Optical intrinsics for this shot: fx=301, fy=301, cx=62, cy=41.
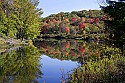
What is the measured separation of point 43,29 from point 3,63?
317 ft

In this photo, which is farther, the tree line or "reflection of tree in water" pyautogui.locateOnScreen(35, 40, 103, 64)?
the tree line

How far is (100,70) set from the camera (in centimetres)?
1159

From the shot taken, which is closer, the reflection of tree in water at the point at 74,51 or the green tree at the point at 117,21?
the green tree at the point at 117,21

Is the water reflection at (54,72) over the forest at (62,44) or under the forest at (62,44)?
under

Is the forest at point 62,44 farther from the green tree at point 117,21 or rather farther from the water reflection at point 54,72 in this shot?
the water reflection at point 54,72

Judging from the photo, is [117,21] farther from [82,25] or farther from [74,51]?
[82,25]

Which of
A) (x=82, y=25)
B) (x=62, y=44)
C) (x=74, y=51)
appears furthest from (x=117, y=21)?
(x=82, y=25)

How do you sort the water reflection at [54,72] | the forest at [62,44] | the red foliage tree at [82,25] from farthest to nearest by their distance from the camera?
1. the red foliage tree at [82,25]
2. the water reflection at [54,72]
3. the forest at [62,44]

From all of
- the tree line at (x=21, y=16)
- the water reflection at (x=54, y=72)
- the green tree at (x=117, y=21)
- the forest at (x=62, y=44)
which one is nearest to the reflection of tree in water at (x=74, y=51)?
the forest at (x=62, y=44)

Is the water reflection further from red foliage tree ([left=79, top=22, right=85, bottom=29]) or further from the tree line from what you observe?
red foliage tree ([left=79, top=22, right=85, bottom=29])

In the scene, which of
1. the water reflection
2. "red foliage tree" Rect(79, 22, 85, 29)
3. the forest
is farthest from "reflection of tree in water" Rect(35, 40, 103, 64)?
"red foliage tree" Rect(79, 22, 85, 29)

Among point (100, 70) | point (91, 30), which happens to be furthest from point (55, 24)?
point (100, 70)

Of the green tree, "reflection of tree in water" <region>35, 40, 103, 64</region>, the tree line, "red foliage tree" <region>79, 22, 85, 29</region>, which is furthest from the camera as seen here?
"red foliage tree" <region>79, 22, 85, 29</region>

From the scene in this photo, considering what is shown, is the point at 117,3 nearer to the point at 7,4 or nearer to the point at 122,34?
the point at 122,34
